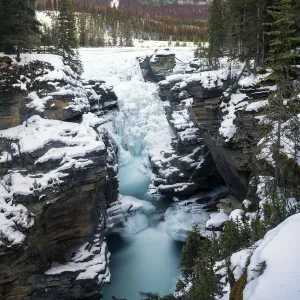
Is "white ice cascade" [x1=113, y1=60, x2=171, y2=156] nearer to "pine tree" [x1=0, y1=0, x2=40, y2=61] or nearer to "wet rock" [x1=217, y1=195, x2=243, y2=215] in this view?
"wet rock" [x1=217, y1=195, x2=243, y2=215]

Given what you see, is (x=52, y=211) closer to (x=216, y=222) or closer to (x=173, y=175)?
(x=216, y=222)

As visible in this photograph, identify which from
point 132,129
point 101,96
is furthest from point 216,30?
point 132,129

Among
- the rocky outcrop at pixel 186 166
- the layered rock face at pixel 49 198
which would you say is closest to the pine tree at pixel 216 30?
the rocky outcrop at pixel 186 166

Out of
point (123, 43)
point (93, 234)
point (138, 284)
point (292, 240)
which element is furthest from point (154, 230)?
point (123, 43)

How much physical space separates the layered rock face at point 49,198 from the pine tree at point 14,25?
3183mm

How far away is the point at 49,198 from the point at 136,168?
2017 centimetres

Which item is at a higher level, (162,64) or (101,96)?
(162,64)

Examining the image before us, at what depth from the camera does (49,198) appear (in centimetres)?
1736

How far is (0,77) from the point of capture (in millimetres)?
20312

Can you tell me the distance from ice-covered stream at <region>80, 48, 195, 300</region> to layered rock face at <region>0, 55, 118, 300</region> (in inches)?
151

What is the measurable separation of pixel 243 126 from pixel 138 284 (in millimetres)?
12738

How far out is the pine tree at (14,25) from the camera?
2191cm

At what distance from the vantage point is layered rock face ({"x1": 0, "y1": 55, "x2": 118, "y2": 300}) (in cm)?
1634

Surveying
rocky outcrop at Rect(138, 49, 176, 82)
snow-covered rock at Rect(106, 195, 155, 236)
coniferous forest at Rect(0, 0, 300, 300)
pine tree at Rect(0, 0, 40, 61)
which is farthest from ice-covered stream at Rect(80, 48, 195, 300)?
pine tree at Rect(0, 0, 40, 61)
